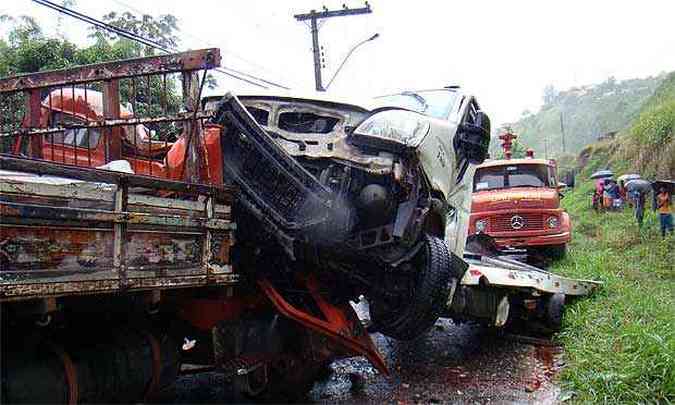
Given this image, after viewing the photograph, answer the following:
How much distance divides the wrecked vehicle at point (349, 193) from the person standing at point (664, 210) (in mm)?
7098

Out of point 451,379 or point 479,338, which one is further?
point 479,338

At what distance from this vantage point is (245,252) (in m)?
3.66

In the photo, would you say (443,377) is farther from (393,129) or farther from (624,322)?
(393,129)

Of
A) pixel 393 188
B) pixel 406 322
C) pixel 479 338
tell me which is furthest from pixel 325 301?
pixel 479 338

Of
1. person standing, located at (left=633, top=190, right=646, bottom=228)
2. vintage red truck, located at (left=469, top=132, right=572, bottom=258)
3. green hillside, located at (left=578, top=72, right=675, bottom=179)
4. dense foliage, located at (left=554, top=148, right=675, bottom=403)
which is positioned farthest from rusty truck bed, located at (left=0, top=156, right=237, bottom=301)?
green hillside, located at (left=578, top=72, right=675, bottom=179)

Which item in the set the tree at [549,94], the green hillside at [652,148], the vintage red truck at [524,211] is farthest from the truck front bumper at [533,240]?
the tree at [549,94]

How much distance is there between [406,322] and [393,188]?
3.11ft

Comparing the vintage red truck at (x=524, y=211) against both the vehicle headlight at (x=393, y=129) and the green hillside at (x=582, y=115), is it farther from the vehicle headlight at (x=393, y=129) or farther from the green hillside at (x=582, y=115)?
the green hillside at (x=582, y=115)

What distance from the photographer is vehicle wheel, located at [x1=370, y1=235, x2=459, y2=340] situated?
145 inches

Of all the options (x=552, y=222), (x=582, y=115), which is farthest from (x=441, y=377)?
(x=582, y=115)

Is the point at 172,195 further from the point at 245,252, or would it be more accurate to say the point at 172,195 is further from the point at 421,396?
the point at 421,396

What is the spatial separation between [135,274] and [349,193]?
4.64 ft

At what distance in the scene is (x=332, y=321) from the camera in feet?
12.2

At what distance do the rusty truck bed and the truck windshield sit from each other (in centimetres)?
769
